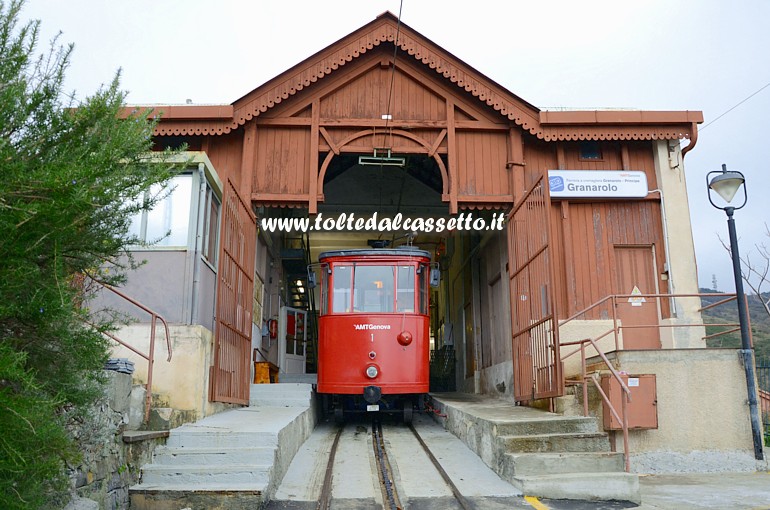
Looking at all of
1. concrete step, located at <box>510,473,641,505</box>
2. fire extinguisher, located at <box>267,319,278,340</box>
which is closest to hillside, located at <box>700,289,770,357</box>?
fire extinguisher, located at <box>267,319,278,340</box>

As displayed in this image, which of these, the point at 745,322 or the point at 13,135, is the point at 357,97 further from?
the point at 13,135

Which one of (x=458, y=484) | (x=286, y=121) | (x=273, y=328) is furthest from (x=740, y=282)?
(x=273, y=328)

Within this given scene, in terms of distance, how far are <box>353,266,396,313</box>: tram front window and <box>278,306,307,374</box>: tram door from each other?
5.70 metres

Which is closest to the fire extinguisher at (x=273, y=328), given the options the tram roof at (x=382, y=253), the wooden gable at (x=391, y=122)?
the tram roof at (x=382, y=253)

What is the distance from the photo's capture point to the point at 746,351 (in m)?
8.85

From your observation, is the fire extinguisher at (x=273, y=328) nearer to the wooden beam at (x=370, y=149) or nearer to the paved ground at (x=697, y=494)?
→ the wooden beam at (x=370, y=149)

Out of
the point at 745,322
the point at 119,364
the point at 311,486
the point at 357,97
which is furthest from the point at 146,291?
the point at 745,322

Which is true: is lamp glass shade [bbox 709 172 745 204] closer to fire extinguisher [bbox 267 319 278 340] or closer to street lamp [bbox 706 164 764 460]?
street lamp [bbox 706 164 764 460]

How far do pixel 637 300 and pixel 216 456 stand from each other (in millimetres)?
7959

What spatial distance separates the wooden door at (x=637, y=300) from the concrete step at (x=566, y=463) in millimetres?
4919

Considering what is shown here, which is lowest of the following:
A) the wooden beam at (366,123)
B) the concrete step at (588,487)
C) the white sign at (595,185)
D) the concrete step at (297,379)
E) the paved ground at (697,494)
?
the paved ground at (697,494)

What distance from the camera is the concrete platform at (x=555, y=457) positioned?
633cm

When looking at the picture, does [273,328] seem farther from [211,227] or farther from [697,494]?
[697,494]

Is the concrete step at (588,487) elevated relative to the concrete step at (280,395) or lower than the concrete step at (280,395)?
lower
